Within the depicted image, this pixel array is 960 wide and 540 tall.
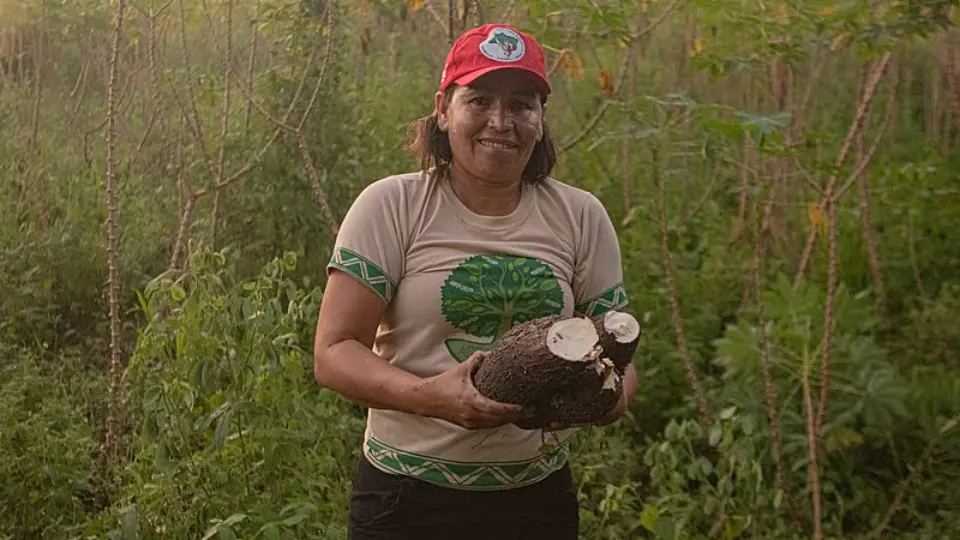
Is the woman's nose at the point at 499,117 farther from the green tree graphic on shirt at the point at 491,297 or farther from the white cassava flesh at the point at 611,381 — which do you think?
the white cassava flesh at the point at 611,381

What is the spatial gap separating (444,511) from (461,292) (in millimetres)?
379

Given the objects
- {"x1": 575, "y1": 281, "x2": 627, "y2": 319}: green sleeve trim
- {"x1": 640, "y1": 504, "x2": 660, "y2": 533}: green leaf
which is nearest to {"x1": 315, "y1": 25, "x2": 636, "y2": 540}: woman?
{"x1": 575, "y1": 281, "x2": 627, "y2": 319}: green sleeve trim

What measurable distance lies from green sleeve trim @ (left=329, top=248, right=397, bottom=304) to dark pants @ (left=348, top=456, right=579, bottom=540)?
0.34 m

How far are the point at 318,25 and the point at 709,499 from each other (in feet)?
7.85

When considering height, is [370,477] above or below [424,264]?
below

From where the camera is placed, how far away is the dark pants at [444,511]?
1611 mm

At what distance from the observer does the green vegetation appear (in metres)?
2.63

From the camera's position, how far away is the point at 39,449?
9.84 ft

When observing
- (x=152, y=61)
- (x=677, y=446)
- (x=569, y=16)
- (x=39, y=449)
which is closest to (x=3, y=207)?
(x=152, y=61)

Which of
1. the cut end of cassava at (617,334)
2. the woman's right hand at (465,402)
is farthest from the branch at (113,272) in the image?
the cut end of cassava at (617,334)

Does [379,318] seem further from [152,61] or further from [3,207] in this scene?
[3,207]

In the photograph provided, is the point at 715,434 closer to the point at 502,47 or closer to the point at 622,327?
the point at 622,327

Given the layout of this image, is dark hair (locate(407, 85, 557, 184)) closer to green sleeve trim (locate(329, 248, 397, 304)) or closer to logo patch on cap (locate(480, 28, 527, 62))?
logo patch on cap (locate(480, 28, 527, 62))

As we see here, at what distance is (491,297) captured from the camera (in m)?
1.57
